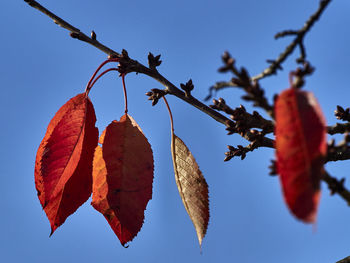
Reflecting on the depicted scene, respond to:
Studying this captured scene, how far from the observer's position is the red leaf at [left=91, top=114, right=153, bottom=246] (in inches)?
52.4

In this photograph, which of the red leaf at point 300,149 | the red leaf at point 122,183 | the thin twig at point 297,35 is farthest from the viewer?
the red leaf at point 122,183

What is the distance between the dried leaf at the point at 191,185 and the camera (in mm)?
1408

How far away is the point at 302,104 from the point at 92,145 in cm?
85

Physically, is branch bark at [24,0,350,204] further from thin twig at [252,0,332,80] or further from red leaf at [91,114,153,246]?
thin twig at [252,0,332,80]

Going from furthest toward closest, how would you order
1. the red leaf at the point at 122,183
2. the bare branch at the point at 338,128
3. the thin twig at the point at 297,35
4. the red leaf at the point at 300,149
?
the bare branch at the point at 338,128 → the red leaf at the point at 122,183 → the thin twig at the point at 297,35 → the red leaf at the point at 300,149

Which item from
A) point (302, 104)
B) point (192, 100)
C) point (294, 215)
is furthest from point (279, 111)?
point (192, 100)

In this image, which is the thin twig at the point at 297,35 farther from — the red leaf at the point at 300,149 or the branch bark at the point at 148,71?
the branch bark at the point at 148,71

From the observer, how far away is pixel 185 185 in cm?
150

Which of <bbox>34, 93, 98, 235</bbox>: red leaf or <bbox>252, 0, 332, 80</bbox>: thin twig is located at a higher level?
<bbox>34, 93, 98, 235</bbox>: red leaf

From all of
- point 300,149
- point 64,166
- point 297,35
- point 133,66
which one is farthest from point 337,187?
point 133,66

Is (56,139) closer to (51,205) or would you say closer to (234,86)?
(51,205)

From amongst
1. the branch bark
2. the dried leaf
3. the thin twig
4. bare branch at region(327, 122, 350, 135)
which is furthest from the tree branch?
the thin twig

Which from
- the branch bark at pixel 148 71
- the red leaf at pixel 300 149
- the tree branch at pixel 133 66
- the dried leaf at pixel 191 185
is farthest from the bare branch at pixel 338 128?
the red leaf at pixel 300 149

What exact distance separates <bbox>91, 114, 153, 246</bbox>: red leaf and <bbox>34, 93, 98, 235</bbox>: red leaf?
5cm
